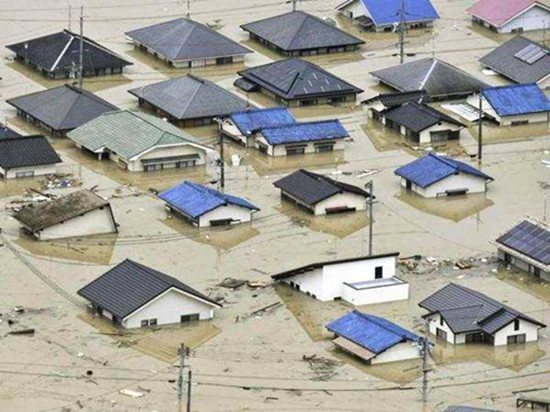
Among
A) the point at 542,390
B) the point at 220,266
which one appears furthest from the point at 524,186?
the point at 542,390

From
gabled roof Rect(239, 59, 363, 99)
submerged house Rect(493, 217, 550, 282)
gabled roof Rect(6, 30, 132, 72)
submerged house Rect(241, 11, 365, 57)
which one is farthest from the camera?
submerged house Rect(241, 11, 365, 57)

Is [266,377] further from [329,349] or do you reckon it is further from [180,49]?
[180,49]

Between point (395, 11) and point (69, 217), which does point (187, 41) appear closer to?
point (395, 11)

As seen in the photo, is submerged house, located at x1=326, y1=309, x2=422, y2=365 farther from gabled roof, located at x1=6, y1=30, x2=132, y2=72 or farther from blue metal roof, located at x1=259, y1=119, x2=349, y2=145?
gabled roof, located at x1=6, y1=30, x2=132, y2=72

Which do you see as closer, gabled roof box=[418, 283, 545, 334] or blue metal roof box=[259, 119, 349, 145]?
gabled roof box=[418, 283, 545, 334]

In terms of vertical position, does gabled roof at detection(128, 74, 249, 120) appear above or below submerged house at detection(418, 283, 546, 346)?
below

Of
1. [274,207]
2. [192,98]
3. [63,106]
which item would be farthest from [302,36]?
[274,207]

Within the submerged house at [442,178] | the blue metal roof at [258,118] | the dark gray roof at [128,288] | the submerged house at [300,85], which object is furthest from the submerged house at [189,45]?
the dark gray roof at [128,288]

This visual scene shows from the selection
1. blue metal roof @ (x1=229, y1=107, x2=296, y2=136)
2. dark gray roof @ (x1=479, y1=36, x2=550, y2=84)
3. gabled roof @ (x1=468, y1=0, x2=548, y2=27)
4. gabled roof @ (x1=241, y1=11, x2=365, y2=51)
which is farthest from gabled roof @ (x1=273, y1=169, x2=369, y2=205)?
gabled roof @ (x1=468, y1=0, x2=548, y2=27)
